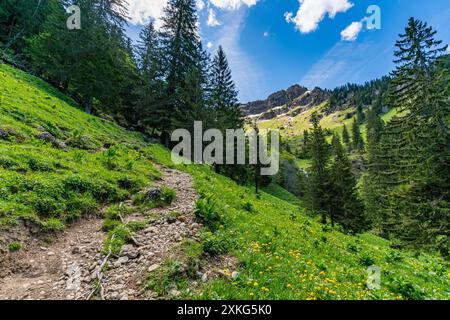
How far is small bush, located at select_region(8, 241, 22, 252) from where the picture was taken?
542 centimetres

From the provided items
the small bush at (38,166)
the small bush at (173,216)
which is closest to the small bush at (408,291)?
the small bush at (173,216)

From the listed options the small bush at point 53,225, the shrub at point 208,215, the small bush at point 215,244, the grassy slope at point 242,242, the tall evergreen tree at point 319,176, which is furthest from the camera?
the tall evergreen tree at point 319,176

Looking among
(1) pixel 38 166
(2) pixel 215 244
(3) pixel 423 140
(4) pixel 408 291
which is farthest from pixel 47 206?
(3) pixel 423 140

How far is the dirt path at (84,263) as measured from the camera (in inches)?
182

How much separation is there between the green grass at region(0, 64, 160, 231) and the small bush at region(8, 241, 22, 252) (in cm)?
63

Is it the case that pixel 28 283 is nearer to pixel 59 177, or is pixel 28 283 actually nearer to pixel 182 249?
pixel 182 249

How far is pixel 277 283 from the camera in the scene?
5.29 m

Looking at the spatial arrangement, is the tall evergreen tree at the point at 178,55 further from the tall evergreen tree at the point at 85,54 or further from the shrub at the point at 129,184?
the shrub at the point at 129,184

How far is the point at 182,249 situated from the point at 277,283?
8.47 feet

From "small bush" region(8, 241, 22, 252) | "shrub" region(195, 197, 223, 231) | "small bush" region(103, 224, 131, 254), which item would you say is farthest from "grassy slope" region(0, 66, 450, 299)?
"small bush" region(103, 224, 131, 254)

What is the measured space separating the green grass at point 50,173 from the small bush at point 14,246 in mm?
634

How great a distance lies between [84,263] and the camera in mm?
5652

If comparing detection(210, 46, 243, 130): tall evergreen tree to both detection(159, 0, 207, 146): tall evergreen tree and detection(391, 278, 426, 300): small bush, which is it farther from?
detection(391, 278, 426, 300): small bush
